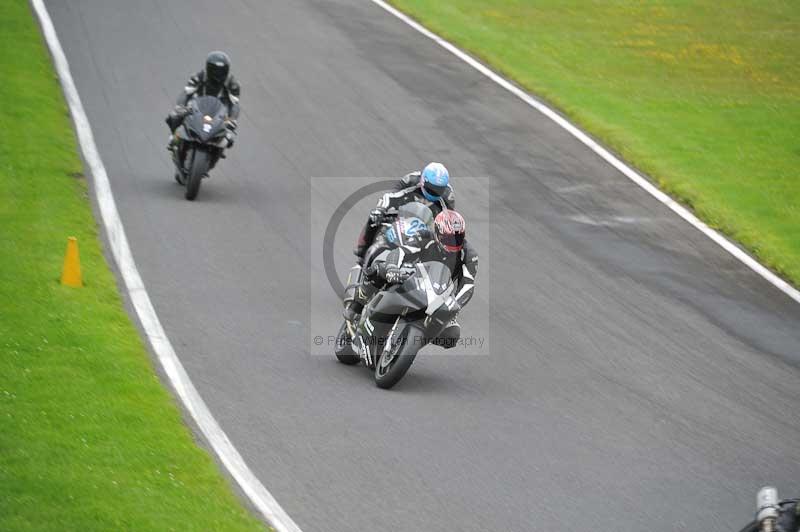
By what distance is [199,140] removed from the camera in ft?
60.6

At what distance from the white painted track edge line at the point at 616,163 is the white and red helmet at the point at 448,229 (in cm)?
669

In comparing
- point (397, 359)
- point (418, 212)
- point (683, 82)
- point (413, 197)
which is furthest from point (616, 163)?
point (397, 359)

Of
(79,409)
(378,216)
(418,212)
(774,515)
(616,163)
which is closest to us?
(774,515)

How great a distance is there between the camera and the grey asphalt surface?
10516 millimetres

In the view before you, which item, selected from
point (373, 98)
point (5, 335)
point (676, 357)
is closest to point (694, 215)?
point (676, 357)

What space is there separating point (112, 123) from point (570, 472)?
13.4 meters

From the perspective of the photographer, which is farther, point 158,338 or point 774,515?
point 158,338

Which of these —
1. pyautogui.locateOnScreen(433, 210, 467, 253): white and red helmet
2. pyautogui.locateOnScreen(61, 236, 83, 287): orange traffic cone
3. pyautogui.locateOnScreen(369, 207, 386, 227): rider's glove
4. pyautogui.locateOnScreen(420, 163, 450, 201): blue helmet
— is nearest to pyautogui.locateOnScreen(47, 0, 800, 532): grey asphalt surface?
pyautogui.locateOnScreen(61, 236, 83, 287): orange traffic cone

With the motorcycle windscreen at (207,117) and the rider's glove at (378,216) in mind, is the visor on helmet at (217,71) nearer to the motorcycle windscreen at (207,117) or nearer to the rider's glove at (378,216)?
the motorcycle windscreen at (207,117)

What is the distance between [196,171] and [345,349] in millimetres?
6279

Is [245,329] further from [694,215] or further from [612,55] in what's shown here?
[612,55]

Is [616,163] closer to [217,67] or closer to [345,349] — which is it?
[217,67]

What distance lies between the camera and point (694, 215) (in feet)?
65.2

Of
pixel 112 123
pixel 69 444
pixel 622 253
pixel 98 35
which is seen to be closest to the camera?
pixel 69 444
